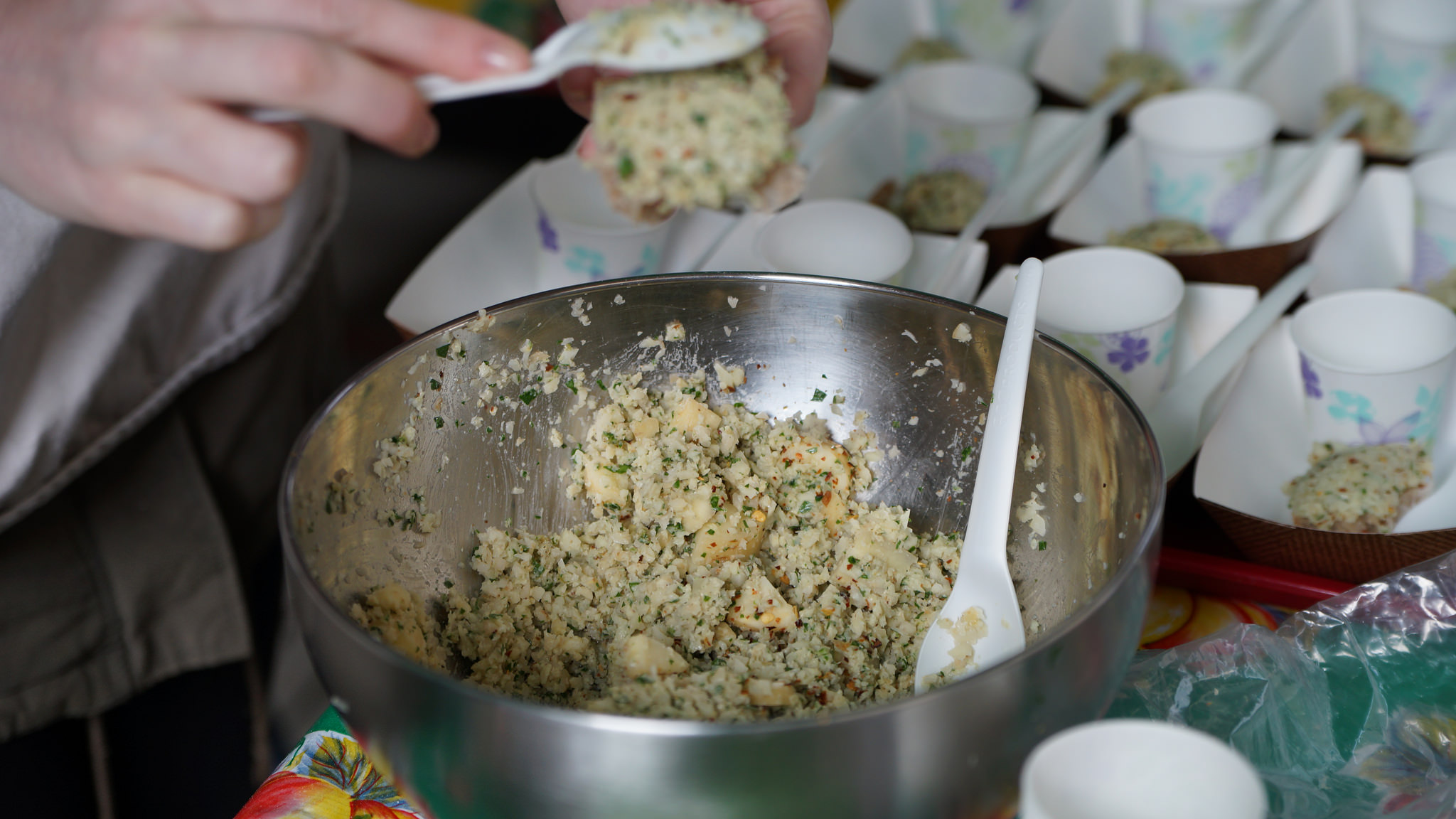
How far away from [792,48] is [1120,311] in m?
0.51

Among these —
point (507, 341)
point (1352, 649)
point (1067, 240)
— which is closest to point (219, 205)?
point (507, 341)

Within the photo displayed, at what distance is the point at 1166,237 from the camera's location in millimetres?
1418

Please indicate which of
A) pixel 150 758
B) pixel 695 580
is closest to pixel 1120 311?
pixel 695 580

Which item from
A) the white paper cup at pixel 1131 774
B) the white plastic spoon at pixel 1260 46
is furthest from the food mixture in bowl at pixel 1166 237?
the white paper cup at pixel 1131 774

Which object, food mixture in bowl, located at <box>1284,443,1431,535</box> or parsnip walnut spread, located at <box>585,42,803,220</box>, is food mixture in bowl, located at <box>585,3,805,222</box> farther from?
food mixture in bowl, located at <box>1284,443,1431,535</box>

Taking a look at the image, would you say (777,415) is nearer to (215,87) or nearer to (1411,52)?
(215,87)

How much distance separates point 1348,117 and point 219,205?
152 cm

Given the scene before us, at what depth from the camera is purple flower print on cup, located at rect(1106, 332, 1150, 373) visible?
1.05m

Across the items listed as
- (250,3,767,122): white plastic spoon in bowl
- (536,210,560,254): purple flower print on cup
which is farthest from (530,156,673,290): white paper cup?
(250,3,767,122): white plastic spoon in bowl

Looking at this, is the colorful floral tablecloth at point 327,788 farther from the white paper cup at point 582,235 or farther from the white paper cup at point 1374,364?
the white paper cup at point 1374,364

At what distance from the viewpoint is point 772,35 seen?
0.88 meters

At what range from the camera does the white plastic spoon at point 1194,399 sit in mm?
1012

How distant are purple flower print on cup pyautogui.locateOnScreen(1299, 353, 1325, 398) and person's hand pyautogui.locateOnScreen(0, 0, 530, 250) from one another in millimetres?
842

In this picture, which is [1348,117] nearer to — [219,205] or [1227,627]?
[1227,627]
